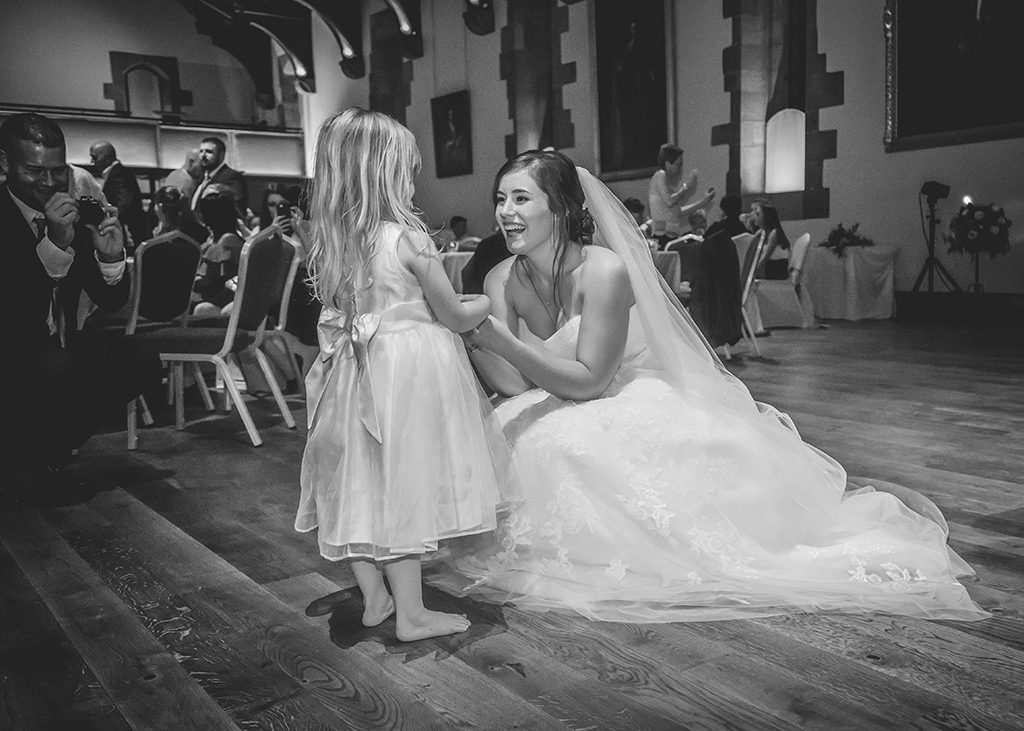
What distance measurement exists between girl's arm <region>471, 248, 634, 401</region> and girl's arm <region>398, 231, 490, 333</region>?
15.2 inches

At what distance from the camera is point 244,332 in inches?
163

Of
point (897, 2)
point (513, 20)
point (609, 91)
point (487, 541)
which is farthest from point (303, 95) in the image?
point (487, 541)

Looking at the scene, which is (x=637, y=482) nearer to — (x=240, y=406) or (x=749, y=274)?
(x=240, y=406)

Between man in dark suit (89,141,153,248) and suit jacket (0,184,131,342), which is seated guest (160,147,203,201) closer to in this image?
man in dark suit (89,141,153,248)

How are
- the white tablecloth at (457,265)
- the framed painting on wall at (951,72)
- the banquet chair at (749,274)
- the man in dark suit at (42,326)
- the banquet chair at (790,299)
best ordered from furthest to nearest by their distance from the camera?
the banquet chair at (790,299) → the framed painting on wall at (951,72) → the white tablecloth at (457,265) → the banquet chair at (749,274) → the man in dark suit at (42,326)

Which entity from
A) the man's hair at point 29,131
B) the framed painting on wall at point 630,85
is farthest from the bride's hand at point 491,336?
the framed painting on wall at point 630,85

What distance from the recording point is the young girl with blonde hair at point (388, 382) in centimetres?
183

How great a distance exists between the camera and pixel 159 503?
3.08 m

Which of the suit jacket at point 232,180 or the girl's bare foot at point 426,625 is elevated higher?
the suit jacket at point 232,180

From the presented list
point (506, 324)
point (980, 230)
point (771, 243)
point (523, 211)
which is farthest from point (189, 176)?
point (980, 230)

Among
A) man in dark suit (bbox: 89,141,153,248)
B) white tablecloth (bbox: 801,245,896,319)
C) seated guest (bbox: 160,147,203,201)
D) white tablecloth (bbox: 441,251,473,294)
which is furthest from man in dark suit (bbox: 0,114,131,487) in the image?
white tablecloth (bbox: 801,245,896,319)

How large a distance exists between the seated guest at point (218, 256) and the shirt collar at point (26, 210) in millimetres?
1967

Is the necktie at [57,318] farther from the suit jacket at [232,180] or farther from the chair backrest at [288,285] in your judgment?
the suit jacket at [232,180]

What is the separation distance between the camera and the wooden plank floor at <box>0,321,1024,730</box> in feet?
5.16
